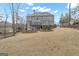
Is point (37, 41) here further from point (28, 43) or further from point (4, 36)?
point (4, 36)

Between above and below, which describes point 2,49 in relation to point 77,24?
below

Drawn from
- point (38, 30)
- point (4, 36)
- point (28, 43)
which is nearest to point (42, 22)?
point (38, 30)

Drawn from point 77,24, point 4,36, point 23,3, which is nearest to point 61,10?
point 77,24

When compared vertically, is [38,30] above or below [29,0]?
below

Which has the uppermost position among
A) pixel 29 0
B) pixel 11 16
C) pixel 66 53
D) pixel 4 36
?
pixel 29 0

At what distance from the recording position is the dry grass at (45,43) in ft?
6.92

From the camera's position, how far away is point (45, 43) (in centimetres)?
213

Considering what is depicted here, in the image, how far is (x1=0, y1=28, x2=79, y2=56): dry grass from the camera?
211 cm

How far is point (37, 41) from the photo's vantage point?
2.13 meters

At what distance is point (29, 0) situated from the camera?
6.84 feet

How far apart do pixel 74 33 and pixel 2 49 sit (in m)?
0.64

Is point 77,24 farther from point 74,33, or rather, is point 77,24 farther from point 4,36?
point 4,36

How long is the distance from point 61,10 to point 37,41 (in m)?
0.34

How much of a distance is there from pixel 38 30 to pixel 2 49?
0.35 meters
